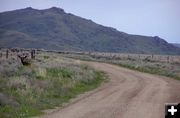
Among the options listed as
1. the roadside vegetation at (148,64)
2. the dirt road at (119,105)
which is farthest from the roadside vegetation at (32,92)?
the roadside vegetation at (148,64)

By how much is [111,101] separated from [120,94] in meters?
3.17

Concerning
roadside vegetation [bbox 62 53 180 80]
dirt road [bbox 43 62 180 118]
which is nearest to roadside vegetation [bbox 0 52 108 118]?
dirt road [bbox 43 62 180 118]

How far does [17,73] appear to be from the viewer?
26391mm

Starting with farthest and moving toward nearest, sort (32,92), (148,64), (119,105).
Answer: (148,64) < (32,92) < (119,105)

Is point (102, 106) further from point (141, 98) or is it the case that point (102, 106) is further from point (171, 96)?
point (171, 96)

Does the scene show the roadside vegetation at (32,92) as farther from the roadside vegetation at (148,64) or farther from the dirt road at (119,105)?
the roadside vegetation at (148,64)

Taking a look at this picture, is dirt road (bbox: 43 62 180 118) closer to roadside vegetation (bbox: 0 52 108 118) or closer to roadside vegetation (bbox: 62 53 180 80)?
roadside vegetation (bbox: 0 52 108 118)

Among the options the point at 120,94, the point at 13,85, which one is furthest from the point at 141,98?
the point at 13,85

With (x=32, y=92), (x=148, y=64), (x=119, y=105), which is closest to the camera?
(x=119, y=105)

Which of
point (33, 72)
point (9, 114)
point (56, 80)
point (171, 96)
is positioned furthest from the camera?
point (33, 72)

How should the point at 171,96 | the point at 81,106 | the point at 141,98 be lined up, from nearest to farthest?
the point at 81,106 → the point at 141,98 → the point at 171,96

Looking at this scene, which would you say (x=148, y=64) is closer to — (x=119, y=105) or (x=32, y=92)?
(x=32, y=92)

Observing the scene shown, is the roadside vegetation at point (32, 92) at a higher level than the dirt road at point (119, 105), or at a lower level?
higher

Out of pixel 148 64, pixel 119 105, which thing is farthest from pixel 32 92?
pixel 148 64
